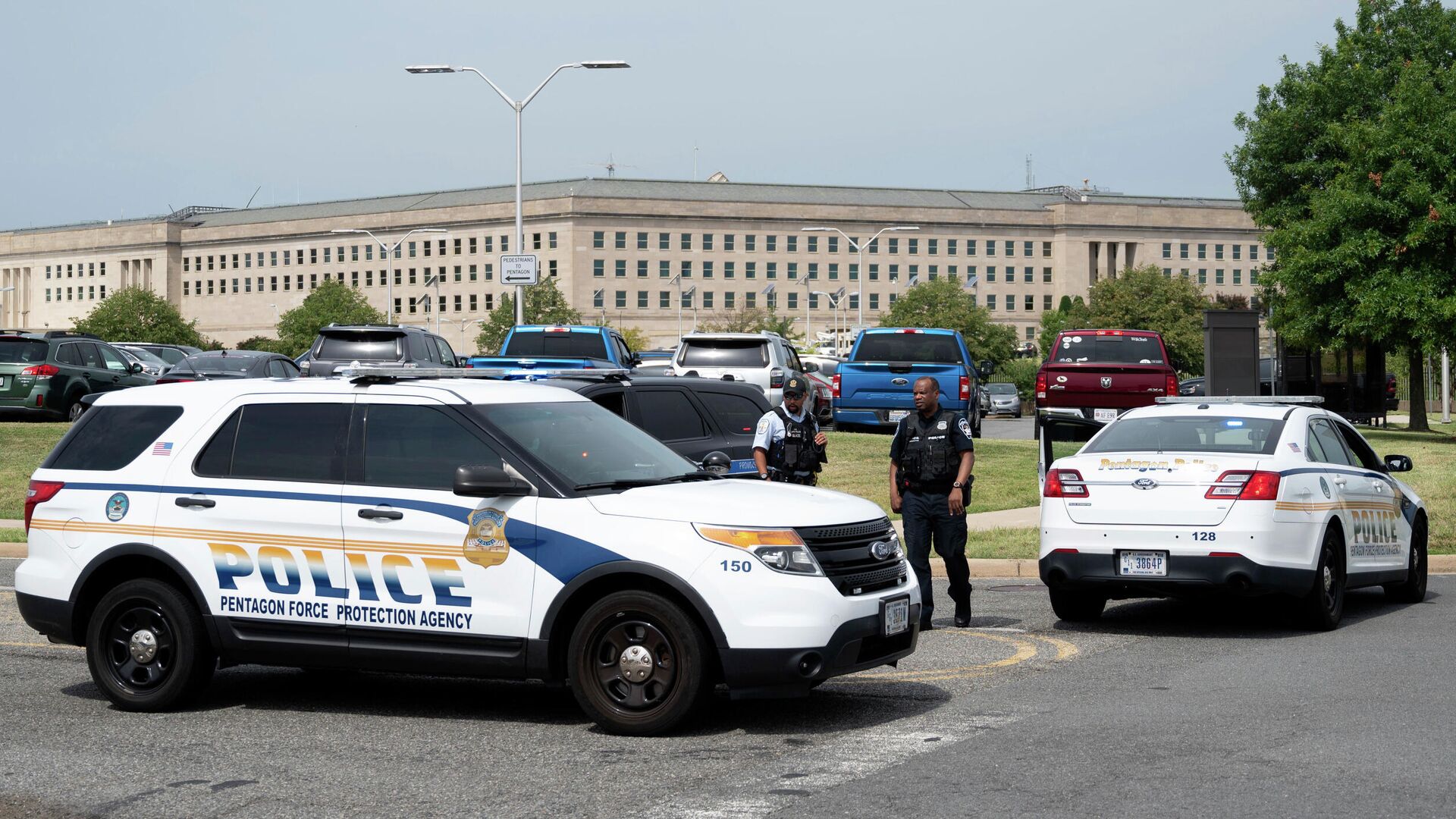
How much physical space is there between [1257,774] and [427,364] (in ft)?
63.8

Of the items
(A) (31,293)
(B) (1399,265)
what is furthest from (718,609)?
(A) (31,293)

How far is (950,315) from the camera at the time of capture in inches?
4341

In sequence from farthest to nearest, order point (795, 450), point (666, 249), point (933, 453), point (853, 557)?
point (666, 249)
point (795, 450)
point (933, 453)
point (853, 557)

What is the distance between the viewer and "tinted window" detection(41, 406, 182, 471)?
8.59 metres

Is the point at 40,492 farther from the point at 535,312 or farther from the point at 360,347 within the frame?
the point at 535,312

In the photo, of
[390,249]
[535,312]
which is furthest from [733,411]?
[535,312]

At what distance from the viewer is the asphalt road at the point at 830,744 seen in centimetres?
631

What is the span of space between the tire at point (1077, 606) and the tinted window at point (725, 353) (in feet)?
44.9

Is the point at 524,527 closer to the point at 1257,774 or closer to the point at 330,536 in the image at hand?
the point at 330,536

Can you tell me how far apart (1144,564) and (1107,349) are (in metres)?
17.4

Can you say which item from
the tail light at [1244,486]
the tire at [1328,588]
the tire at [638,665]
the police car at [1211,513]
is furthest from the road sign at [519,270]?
the tire at [638,665]

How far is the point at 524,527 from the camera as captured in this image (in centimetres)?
771

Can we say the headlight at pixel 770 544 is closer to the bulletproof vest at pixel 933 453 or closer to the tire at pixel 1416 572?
the bulletproof vest at pixel 933 453

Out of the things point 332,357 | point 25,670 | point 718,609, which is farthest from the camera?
point 332,357
